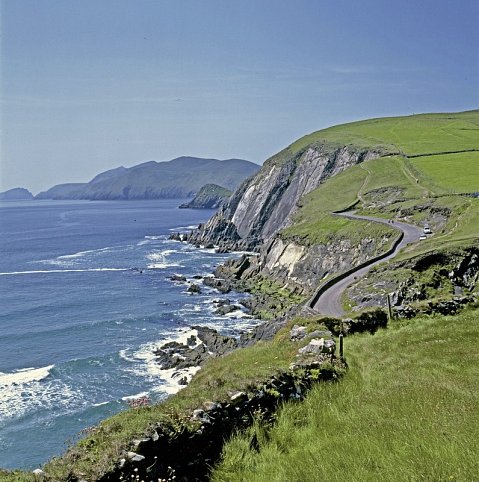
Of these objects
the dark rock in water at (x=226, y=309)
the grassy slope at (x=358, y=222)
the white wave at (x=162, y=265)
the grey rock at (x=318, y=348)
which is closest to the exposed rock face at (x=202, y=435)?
the grassy slope at (x=358, y=222)

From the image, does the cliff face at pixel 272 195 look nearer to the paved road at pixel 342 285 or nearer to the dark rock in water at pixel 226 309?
the dark rock in water at pixel 226 309

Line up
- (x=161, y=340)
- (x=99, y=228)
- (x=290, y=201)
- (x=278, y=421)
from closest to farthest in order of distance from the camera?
(x=278, y=421) → (x=161, y=340) → (x=290, y=201) → (x=99, y=228)

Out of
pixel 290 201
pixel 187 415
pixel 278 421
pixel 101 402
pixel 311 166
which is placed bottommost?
pixel 101 402

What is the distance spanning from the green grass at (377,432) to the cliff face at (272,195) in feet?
352

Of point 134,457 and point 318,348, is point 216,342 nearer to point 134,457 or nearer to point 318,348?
point 318,348

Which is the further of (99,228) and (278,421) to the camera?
(99,228)

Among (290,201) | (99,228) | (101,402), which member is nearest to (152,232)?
(99,228)

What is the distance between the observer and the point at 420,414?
31.5ft

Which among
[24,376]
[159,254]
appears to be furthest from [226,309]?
[159,254]

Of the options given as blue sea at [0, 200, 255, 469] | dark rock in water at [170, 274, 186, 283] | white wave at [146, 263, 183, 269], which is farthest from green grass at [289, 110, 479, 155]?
dark rock in water at [170, 274, 186, 283]

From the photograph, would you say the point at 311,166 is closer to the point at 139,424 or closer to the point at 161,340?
the point at 161,340

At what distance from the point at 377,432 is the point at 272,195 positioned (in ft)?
459

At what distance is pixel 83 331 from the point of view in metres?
55.8

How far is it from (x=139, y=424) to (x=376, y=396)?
5.57 meters
